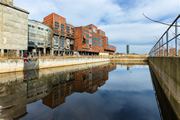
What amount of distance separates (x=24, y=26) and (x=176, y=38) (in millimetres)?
47703

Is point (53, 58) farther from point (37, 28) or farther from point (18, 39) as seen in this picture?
point (37, 28)

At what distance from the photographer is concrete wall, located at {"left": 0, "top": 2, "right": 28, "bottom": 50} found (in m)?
41.6

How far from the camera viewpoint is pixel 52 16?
6606cm

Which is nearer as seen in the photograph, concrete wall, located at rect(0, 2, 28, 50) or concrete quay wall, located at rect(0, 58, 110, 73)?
concrete quay wall, located at rect(0, 58, 110, 73)

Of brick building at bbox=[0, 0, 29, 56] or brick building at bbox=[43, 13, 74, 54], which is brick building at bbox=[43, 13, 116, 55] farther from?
brick building at bbox=[0, 0, 29, 56]

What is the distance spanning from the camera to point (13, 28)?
44.8 metres

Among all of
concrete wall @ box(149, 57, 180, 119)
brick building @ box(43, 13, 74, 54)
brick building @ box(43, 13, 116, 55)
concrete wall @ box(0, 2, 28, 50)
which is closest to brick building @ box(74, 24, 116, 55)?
brick building @ box(43, 13, 116, 55)

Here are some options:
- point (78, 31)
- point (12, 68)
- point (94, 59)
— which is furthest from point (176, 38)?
point (78, 31)

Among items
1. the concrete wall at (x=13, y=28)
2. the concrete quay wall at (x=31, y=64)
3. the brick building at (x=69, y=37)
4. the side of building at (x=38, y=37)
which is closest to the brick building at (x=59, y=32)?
the brick building at (x=69, y=37)

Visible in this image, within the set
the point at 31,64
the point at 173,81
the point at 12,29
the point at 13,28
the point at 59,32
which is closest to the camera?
the point at 173,81

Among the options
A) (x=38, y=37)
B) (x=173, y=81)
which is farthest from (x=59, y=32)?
(x=173, y=81)

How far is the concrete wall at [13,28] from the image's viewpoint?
41.6 metres

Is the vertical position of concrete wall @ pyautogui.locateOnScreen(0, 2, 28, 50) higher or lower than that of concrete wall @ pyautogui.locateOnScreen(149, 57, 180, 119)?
higher

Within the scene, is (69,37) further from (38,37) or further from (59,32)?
(38,37)
